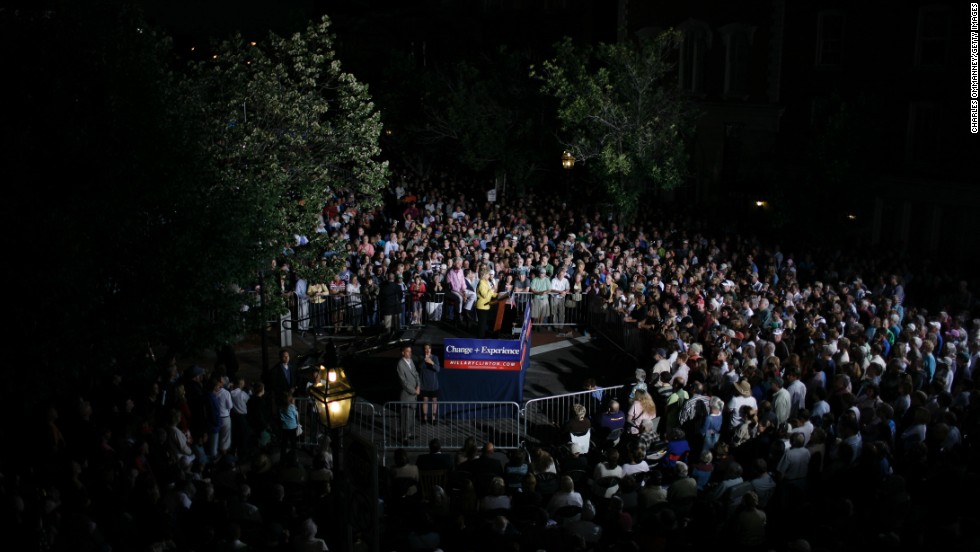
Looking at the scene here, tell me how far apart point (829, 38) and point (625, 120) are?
385 inches

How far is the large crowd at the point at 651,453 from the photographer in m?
10.5

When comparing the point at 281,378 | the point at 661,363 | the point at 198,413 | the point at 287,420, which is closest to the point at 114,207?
the point at 198,413

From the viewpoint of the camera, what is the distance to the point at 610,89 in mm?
30750

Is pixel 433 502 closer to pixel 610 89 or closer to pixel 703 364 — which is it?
pixel 703 364

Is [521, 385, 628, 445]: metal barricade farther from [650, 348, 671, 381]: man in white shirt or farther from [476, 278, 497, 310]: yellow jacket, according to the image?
[476, 278, 497, 310]: yellow jacket

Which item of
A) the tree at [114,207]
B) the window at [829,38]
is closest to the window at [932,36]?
the window at [829,38]

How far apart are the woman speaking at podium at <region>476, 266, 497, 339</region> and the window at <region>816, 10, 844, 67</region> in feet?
64.5

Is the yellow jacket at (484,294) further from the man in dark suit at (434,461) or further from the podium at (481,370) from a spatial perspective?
the man in dark suit at (434,461)

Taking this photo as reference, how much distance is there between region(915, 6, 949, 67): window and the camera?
31402mm

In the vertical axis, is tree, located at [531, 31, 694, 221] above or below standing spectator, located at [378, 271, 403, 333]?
above

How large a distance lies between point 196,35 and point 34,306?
39983 mm

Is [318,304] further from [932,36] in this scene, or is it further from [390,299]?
[932,36]

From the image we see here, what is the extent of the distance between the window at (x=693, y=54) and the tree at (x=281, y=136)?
2082cm

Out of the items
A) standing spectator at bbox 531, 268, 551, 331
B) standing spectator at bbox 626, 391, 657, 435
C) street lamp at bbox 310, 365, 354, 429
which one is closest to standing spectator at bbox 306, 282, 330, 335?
standing spectator at bbox 531, 268, 551, 331
